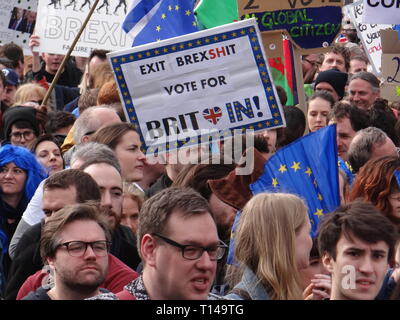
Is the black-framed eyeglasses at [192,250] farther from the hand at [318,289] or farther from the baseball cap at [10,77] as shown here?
the baseball cap at [10,77]

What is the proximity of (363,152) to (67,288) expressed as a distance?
3727mm

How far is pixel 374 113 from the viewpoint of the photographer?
423 inches

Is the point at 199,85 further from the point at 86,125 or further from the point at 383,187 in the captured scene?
the point at 383,187

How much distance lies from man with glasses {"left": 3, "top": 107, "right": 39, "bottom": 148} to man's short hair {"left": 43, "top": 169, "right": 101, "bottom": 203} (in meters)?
3.40

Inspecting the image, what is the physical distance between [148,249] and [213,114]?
10.4ft

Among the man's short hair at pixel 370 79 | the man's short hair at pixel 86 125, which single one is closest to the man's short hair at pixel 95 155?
the man's short hair at pixel 86 125

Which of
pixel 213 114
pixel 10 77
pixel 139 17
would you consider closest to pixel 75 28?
pixel 10 77

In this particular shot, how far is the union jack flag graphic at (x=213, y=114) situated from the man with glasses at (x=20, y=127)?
2.41m

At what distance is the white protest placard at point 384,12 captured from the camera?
10.2 meters

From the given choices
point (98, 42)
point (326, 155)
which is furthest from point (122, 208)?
point (98, 42)

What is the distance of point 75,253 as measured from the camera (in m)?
5.71

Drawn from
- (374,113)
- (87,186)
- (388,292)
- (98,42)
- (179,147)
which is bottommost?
(388,292)

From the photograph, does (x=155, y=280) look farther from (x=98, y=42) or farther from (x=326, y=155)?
(x=98, y=42)

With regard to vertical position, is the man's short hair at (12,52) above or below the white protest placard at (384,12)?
above
